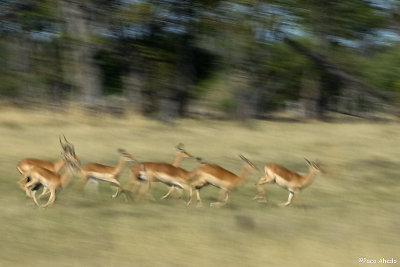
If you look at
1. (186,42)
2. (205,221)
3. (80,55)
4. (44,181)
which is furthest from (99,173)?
(80,55)

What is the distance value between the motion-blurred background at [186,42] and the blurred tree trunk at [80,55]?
1.7 inches

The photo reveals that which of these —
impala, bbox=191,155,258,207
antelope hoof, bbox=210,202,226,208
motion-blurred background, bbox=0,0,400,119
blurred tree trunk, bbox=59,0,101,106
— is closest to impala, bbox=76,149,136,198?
impala, bbox=191,155,258,207

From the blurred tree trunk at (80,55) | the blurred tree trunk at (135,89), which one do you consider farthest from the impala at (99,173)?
the blurred tree trunk at (135,89)

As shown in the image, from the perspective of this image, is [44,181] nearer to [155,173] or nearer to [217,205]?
[155,173]

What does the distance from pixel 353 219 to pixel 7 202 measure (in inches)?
192

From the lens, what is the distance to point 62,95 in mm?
29844

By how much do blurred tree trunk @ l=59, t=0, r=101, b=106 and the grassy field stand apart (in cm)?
256

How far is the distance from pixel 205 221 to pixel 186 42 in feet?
34.6

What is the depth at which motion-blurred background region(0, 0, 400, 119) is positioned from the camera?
11617mm

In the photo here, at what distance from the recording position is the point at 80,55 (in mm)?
21453

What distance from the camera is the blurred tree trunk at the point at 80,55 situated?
16500 mm

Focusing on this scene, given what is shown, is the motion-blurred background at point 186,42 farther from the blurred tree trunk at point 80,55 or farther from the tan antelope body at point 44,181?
the tan antelope body at point 44,181

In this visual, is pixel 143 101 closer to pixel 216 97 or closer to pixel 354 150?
pixel 216 97

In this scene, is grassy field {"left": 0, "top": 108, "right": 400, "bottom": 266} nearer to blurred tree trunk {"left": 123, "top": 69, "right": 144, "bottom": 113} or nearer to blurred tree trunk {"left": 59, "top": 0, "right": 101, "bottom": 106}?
blurred tree trunk {"left": 59, "top": 0, "right": 101, "bottom": 106}
